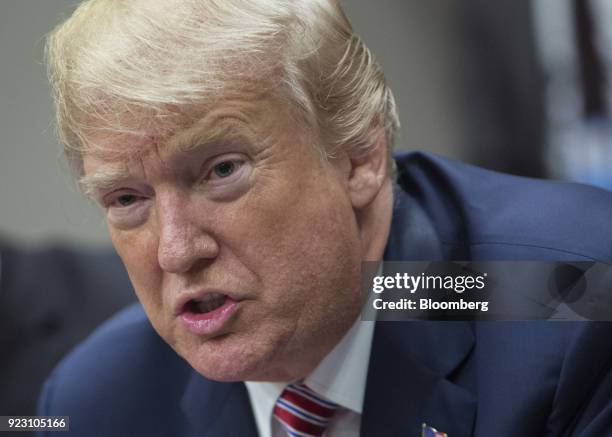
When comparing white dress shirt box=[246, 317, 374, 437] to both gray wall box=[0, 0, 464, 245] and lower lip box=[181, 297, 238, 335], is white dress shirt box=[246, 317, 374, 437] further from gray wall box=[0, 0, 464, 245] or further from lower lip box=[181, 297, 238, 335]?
gray wall box=[0, 0, 464, 245]

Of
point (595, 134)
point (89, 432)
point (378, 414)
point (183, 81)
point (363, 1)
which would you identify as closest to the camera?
point (183, 81)

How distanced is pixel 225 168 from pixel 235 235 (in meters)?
0.09

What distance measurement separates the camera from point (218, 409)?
1.44 meters

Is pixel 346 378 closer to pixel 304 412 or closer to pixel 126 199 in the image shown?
pixel 304 412

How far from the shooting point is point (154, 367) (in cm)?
153

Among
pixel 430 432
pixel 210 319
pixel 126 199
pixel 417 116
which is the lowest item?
pixel 430 432

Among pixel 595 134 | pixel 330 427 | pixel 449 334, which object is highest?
pixel 595 134

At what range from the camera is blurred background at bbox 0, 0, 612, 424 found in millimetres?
2033

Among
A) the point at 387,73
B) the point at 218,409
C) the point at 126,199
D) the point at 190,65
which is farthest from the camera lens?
the point at 387,73

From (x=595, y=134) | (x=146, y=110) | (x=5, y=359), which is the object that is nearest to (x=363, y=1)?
(x=595, y=134)

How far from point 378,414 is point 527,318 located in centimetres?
24

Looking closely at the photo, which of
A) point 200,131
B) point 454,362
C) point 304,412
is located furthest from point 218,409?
point 200,131

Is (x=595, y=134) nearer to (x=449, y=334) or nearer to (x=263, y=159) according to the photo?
(x=449, y=334)

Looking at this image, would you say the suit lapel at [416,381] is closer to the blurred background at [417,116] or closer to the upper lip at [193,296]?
the upper lip at [193,296]
